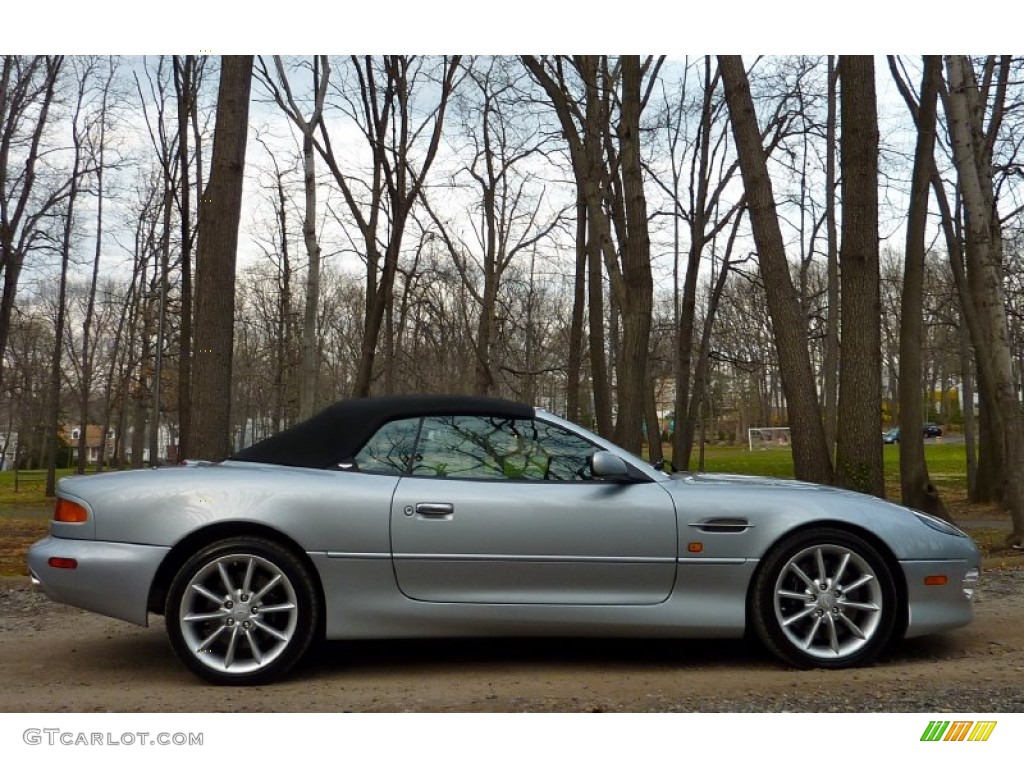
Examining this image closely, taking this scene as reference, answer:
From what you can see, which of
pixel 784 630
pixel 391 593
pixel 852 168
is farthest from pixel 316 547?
pixel 852 168

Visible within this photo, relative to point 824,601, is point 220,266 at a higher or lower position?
higher

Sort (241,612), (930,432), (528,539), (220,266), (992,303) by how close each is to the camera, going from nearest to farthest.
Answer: (241,612) < (528,539) < (220,266) < (992,303) < (930,432)

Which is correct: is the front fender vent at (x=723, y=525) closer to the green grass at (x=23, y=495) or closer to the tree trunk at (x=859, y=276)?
the tree trunk at (x=859, y=276)

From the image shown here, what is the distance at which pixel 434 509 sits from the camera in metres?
4.19

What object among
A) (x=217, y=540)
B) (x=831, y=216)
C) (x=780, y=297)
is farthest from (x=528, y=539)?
(x=831, y=216)

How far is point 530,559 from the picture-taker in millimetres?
4180

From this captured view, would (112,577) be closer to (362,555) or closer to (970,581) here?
(362,555)

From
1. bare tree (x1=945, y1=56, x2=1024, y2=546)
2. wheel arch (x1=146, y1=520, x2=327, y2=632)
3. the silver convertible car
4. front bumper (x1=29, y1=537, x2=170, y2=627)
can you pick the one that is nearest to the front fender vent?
the silver convertible car

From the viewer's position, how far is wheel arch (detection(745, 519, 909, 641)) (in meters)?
4.32

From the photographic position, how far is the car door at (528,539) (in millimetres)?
4168

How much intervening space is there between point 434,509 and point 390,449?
43cm
